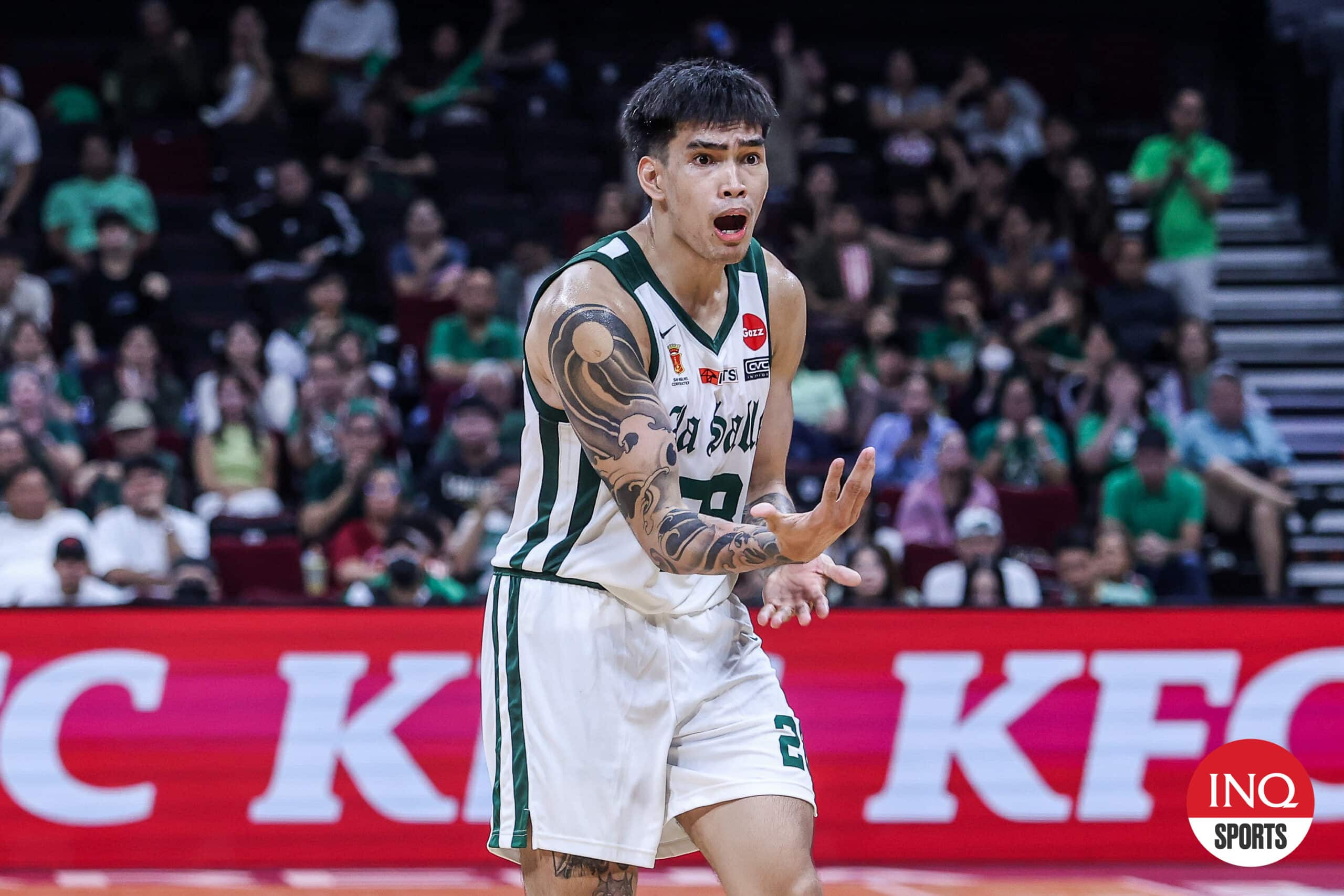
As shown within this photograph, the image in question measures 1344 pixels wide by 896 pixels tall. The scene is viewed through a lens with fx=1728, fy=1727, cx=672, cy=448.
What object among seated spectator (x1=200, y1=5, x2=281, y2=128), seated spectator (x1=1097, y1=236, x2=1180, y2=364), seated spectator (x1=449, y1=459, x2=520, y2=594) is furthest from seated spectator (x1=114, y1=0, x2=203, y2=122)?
seated spectator (x1=1097, y1=236, x2=1180, y2=364)

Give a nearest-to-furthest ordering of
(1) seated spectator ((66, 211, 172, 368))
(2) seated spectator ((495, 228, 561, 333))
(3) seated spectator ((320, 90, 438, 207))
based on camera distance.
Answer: (1) seated spectator ((66, 211, 172, 368))
(2) seated spectator ((495, 228, 561, 333))
(3) seated spectator ((320, 90, 438, 207))

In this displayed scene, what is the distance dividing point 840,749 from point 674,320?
4099mm

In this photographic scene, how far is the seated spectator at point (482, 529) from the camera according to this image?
364 inches

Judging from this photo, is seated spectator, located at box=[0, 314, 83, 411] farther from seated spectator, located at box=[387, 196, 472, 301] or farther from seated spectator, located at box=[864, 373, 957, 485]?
seated spectator, located at box=[864, 373, 957, 485]

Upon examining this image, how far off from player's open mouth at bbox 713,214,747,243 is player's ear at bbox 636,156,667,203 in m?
0.16

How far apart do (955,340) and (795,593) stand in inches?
322

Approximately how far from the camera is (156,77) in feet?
43.5

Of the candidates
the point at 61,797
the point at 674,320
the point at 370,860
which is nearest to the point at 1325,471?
the point at 370,860

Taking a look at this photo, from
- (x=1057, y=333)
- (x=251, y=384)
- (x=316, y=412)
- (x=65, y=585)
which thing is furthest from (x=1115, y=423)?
(x=65, y=585)

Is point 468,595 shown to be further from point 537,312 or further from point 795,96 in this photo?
point 795,96

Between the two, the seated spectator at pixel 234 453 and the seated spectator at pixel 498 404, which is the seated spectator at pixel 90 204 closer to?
the seated spectator at pixel 234 453

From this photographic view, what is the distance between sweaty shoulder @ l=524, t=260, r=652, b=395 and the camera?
3.70m

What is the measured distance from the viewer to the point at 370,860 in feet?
24.3

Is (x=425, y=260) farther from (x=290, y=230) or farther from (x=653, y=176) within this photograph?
(x=653, y=176)
